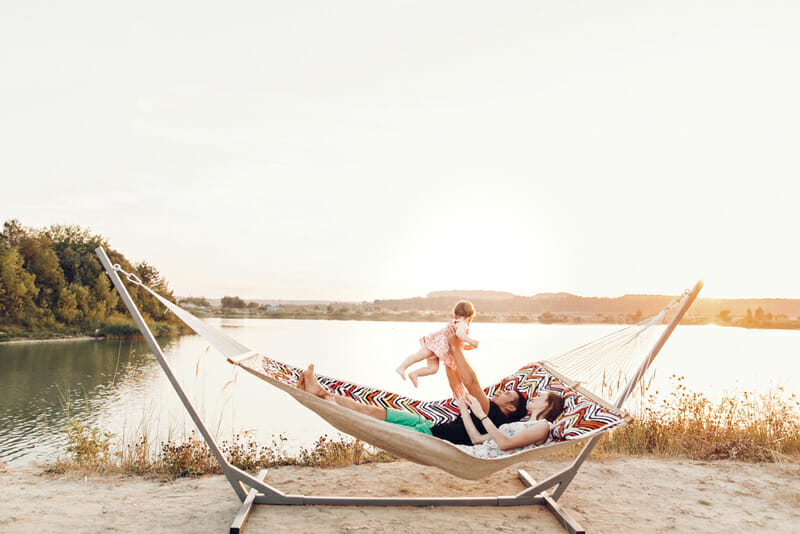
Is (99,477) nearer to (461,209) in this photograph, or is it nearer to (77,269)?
(461,209)

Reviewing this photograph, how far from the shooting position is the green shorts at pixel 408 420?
2688mm

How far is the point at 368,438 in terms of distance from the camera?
2207 millimetres

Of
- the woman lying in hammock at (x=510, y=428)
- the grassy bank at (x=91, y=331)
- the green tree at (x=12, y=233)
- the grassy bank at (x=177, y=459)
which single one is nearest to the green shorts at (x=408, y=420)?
the woman lying in hammock at (x=510, y=428)

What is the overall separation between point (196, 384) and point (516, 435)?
24.4 ft

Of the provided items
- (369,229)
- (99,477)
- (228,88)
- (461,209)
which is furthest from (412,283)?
(99,477)

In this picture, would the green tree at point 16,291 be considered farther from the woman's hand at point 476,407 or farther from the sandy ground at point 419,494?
the woman's hand at point 476,407

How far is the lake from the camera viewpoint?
5.59 metres

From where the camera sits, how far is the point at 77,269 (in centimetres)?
1988

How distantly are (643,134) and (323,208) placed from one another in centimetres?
719

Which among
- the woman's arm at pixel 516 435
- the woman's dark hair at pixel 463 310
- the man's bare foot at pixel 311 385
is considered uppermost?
the woman's dark hair at pixel 463 310

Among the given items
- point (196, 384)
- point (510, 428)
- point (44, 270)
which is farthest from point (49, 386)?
point (44, 270)

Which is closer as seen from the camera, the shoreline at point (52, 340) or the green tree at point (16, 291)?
the shoreline at point (52, 340)

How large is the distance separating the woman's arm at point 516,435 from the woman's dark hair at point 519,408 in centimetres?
24

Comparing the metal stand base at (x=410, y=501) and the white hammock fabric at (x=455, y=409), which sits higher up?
the white hammock fabric at (x=455, y=409)
